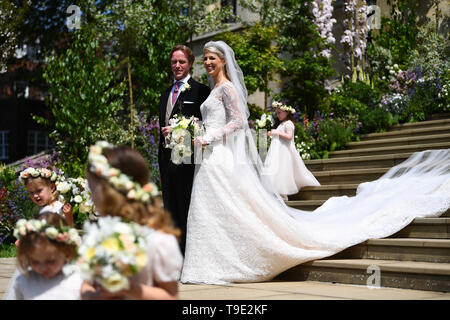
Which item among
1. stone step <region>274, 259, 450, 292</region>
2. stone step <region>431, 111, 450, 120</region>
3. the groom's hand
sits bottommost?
stone step <region>274, 259, 450, 292</region>

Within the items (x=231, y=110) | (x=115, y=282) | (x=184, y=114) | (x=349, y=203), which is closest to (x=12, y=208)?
(x=184, y=114)

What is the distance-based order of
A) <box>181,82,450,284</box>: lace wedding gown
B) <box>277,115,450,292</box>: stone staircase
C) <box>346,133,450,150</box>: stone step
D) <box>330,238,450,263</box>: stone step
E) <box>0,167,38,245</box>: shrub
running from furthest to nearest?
<box>0,167,38,245</box>: shrub → <box>346,133,450,150</box>: stone step → <box>181,82,450,284</box>: lace wedding gown → <box>330,238,450,263</box>: stone step → <box>277,115,450,292</box>: stone staircase

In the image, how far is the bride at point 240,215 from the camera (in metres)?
6.04

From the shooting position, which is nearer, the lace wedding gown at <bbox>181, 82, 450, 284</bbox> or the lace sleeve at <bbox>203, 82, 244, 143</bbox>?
the lace wedding gown at <bbox>181, 82, 450, 284</bbox>

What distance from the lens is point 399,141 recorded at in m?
11.3

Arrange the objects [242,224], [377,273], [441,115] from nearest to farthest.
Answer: [377,273], [242,224], [441,115]

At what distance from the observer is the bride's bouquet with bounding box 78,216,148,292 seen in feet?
7.93

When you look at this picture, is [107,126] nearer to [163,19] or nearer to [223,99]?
[163,19]

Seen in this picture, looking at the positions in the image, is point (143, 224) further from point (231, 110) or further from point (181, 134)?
point (231, 110)

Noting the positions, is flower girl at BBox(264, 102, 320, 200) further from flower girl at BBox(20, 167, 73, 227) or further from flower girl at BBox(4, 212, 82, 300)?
flower girl at BBox(4, 212, 82, 300)

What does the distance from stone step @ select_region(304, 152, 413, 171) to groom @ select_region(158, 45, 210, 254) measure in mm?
4039

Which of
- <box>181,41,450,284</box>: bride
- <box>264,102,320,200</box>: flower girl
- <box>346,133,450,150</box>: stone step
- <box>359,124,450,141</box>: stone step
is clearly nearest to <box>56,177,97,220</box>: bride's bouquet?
<box>181,41,450,284</box>: bride

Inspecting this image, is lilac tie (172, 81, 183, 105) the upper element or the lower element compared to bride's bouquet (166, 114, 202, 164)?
upper

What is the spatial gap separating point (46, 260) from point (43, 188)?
89.1 inches
